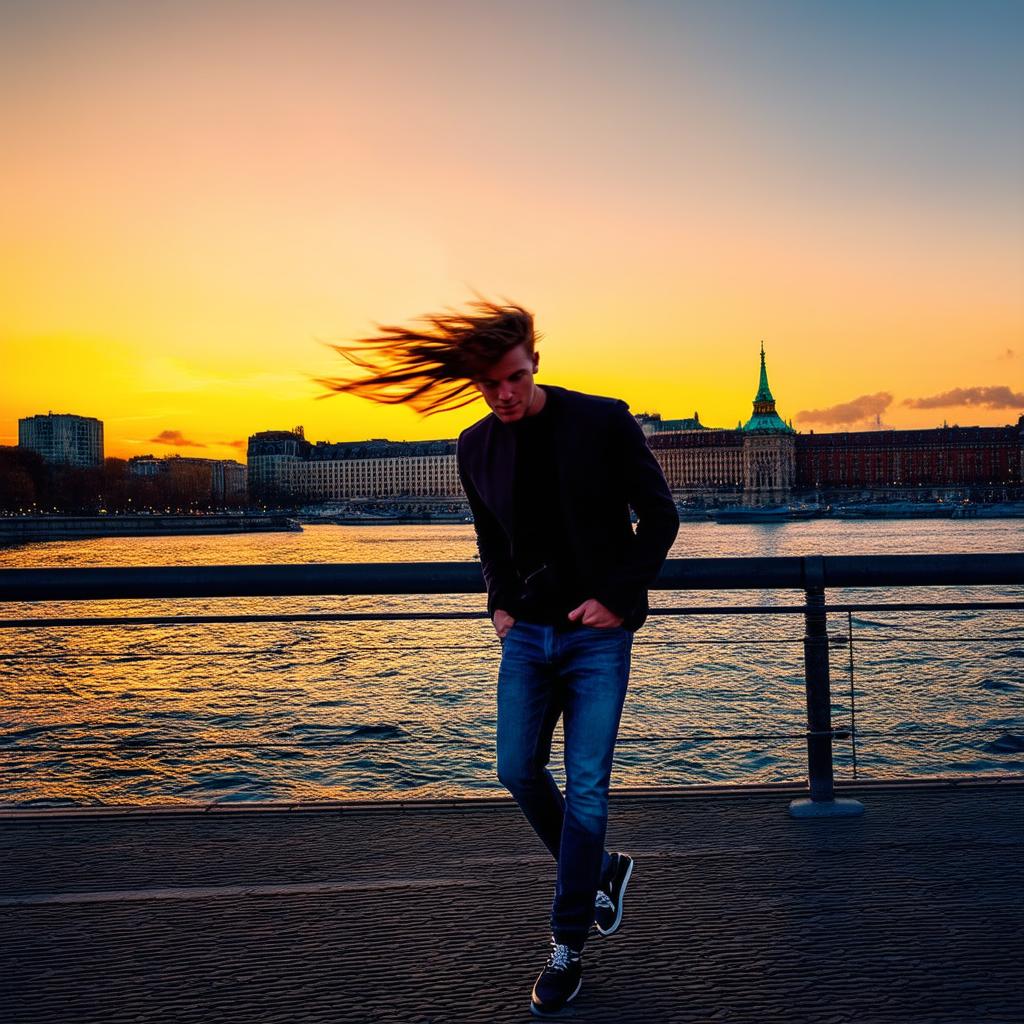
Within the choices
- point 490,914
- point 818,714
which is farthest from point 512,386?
point 818,714

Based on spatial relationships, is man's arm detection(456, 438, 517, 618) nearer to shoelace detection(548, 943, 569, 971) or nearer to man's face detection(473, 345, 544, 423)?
man's face detection(473, 345, 544, 423)

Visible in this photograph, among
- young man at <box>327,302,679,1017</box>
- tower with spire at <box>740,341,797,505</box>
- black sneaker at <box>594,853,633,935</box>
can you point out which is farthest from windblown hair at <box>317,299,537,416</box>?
tower with spire at <box>740,341,797,505</box>

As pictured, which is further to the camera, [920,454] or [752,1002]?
[920,454]

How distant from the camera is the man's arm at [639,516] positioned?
2.57m

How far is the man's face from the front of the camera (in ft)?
8.43

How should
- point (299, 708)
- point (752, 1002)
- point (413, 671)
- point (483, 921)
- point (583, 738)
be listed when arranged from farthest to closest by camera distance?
point (413, 671) → point (299, 708) → point (483, 921) → point (583, 738) → point (752, 1002)

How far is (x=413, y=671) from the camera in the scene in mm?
14453

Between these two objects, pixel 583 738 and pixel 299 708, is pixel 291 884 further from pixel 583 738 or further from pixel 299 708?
pixel 299 708

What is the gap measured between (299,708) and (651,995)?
9.26 m

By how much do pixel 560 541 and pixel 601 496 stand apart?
0.45 ft

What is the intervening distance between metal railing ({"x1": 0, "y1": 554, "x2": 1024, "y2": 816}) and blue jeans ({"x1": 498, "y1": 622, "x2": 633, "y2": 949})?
3.54 feet

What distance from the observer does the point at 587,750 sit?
2.62 meters

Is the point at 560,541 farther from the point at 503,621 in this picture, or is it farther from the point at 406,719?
the point at 406,719

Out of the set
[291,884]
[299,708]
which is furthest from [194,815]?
[299,708]
